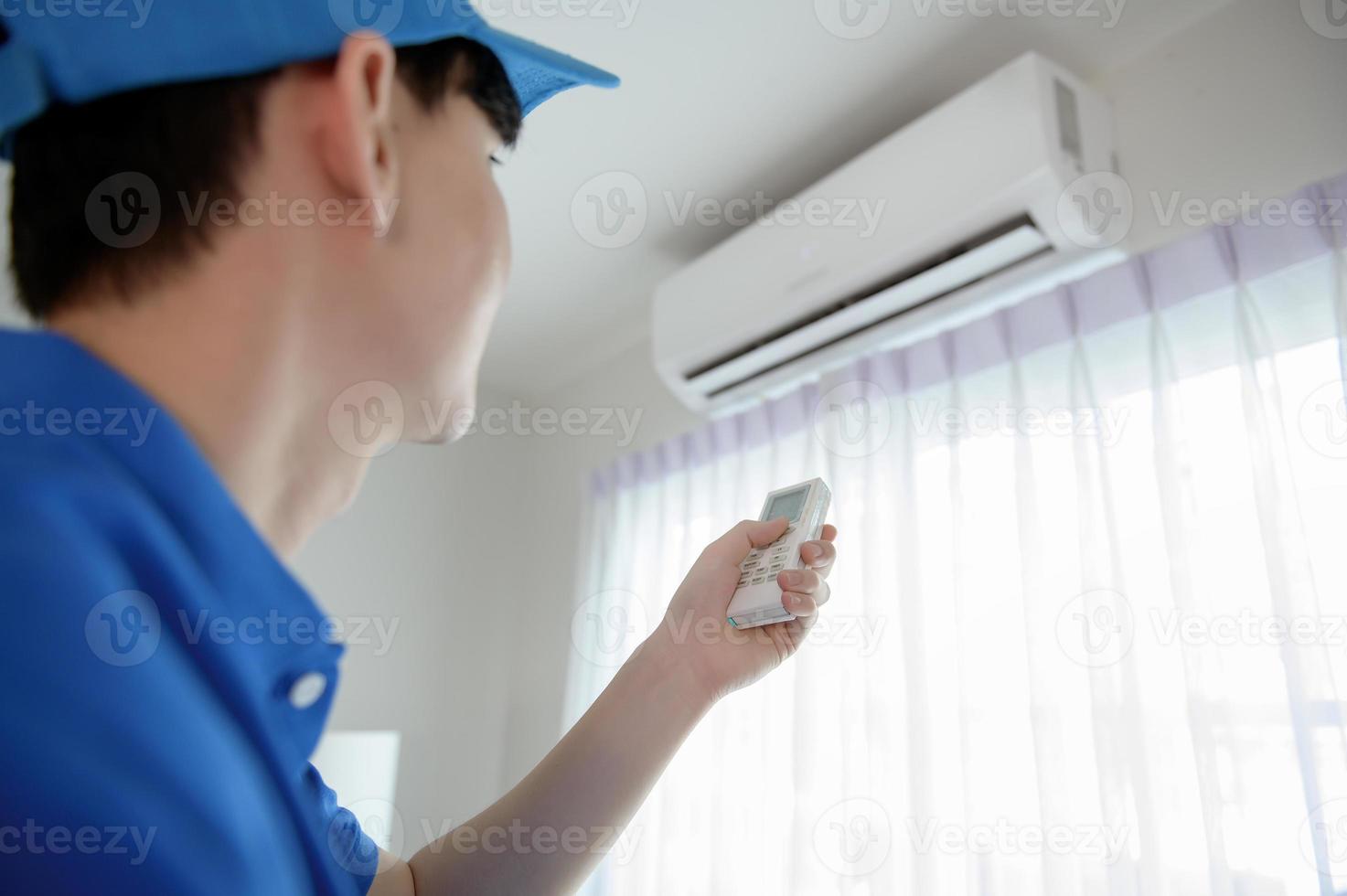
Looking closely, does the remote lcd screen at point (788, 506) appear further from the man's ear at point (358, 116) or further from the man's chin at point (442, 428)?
the man's ear at point (358, 116)

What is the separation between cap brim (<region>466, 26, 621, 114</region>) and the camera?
453 millimetres

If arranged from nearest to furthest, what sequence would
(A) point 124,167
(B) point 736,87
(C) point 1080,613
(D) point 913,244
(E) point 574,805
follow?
(A) point 124,167, (E) point 574,805, (C) point 1080,613, (D) point 913,244, (B) point 736,87

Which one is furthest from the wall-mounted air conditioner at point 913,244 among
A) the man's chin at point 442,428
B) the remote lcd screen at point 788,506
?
the man's chin at point 442,428

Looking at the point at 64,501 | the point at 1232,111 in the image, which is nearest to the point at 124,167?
the point at 64,501

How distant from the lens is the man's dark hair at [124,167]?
36 cm

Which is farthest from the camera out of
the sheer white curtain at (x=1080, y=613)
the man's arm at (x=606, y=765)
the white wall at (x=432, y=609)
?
the white wall at (x=432, y=609)

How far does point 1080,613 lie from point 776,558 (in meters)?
0.67

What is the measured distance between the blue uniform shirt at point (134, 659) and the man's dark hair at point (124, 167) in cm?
6

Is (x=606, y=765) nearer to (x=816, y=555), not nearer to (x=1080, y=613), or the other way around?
(x=816, y=555)

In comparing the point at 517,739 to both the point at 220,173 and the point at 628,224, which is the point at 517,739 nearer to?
the point at 628,224

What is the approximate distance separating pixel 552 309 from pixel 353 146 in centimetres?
202

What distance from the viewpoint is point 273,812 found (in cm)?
33

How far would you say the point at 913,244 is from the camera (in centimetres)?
136

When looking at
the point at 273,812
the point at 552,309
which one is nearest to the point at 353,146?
the point at 273,812
